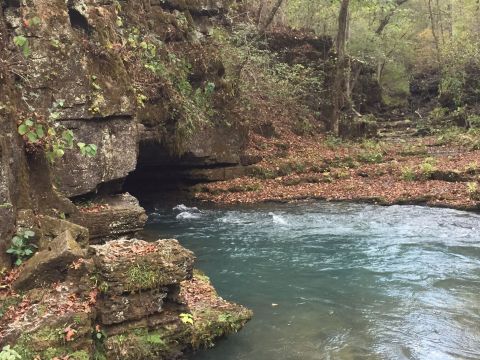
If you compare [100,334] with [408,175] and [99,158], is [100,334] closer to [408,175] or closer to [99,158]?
[99,158]

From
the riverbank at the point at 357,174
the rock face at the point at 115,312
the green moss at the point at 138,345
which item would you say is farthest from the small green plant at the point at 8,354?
the riverbank at the point at 357,174

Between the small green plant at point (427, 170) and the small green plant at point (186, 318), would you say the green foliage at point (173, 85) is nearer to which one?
the small green plant at point (427, 170)

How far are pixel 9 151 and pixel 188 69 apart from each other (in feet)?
35.5

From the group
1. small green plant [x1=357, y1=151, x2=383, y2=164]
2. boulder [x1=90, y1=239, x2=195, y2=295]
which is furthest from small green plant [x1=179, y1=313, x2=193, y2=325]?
small green plant [x1=357, y1=151, x2=383, y2=164]

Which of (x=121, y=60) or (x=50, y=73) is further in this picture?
(x=121, y=60)

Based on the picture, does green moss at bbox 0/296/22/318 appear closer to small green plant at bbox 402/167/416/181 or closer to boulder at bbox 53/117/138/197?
boulder at bbox 53/117/138/197

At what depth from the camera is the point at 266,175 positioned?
66.8 feet

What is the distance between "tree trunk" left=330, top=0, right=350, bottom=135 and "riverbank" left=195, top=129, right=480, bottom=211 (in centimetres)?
191

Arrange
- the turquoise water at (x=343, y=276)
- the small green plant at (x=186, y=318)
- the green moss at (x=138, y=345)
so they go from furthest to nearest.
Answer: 1. the turquoise water at (x=343, y=276)
2. the small green plant at (x=186, y=318)
3. the green moss at (x=138, y=345)

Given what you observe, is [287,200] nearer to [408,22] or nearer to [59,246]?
[59,246]

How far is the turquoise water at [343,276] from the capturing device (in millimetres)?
6648

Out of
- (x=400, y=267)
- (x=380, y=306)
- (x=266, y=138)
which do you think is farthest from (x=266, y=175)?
(x=380, y=306)

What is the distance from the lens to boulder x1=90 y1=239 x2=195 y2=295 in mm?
5883

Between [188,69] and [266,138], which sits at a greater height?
[188,69]
